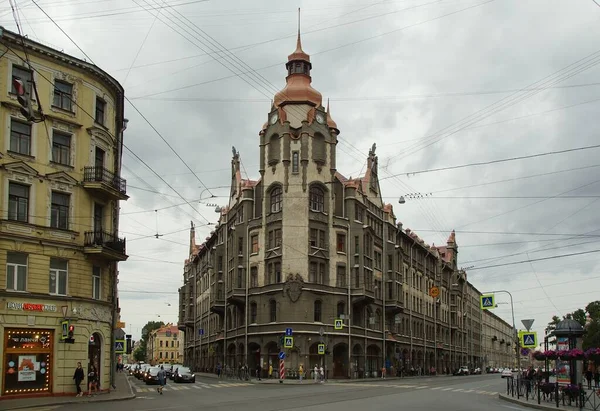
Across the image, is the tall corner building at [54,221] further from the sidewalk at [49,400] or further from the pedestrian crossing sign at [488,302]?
the pedestrian crossing sign at [488,302]

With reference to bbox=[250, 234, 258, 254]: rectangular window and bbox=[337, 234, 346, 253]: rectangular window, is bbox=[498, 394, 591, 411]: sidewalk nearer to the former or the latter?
bbox=[337, 234, 346, 253]: rectangular window

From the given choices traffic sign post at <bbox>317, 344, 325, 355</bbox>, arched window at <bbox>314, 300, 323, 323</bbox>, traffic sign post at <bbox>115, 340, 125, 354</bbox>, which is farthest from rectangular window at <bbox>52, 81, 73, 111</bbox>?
arched window at <bbox>314, 300, 323, 323</bbox>

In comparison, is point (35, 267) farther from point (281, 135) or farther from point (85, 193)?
point (281, 135)

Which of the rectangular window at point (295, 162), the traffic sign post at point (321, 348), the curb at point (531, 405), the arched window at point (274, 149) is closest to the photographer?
the curb at point (531, 405)

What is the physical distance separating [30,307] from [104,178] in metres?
8.27

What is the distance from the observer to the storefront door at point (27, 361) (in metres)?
30.7

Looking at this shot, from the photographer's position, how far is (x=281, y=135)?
62.9 metres

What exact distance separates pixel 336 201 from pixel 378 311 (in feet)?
44.9

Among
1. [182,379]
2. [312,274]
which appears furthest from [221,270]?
[182,379]

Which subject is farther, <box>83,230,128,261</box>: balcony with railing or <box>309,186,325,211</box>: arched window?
<box>309,186,325,211</box>: arched window

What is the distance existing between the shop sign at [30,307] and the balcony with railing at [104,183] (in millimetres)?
6488

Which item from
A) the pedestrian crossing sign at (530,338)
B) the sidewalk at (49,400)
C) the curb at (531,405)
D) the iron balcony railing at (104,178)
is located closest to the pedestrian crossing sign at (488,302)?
the pedestrian crossing sign at (530,338)

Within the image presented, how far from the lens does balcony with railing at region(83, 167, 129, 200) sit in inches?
1378

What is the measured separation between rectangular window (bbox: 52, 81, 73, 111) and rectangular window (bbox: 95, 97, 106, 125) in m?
2.03
